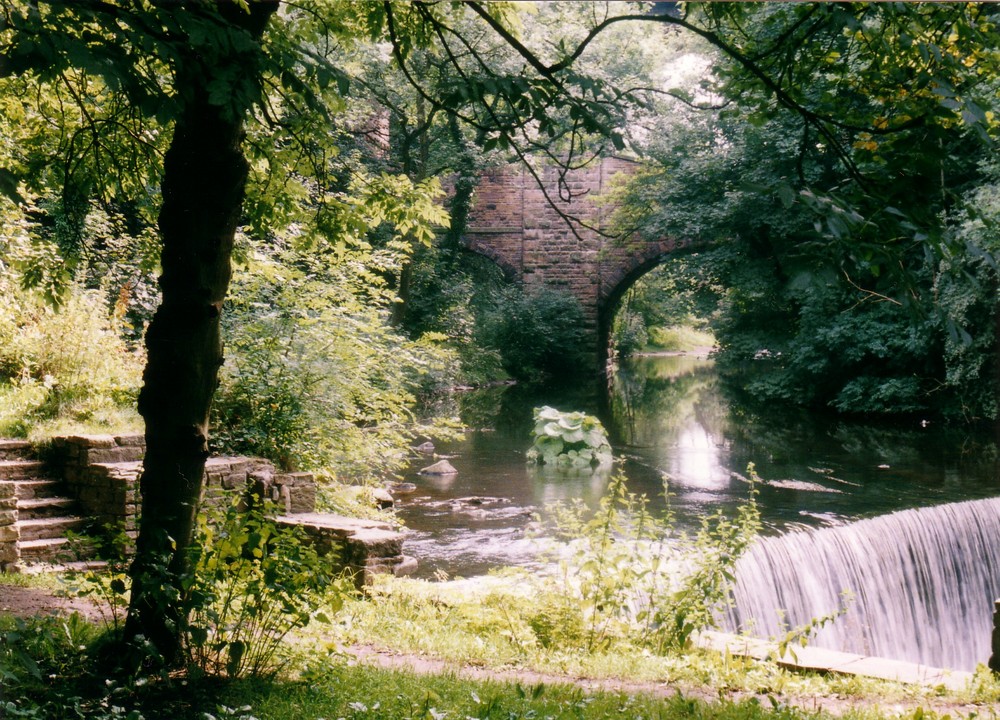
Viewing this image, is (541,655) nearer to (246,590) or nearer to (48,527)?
(246,590)

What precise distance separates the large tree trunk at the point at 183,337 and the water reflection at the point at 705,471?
4.33 metres

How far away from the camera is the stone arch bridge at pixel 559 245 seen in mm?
19719

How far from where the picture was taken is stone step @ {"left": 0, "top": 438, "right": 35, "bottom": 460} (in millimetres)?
6250

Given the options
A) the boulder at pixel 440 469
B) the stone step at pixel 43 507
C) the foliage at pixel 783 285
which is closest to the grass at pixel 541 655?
the stone step at pixel 43 507

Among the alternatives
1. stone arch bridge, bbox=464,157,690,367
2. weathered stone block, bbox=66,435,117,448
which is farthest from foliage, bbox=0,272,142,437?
stone arch bridge, bbox=464,157,690,367

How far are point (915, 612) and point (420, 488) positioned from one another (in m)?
5.38

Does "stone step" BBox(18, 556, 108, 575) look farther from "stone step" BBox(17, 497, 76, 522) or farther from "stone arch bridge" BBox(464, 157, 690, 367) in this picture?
"stone arch bridge" BBox(464, 157, 690, 367)

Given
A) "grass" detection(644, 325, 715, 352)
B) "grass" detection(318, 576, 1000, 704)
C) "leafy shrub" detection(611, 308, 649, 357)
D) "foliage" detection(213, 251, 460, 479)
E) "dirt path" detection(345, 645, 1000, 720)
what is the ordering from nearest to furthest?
"dirt path" detection(345, 645, 1000, 720), "grass" detection(318, 576, 1000, 704), "foliage" detection(213, 251, 460, 479), "leafy shrub" detection(611, 308, 649, 357), "grass" detection(644, 325, 715, 352)

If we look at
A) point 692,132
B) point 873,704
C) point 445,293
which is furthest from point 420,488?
point 692,132

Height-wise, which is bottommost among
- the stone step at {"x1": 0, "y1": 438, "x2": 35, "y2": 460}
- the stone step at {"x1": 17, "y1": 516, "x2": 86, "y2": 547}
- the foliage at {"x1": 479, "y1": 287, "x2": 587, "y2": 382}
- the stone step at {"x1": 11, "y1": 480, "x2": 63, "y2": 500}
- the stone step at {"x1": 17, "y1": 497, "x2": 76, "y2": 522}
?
the stone step at {"x1": 17, "y1": 516, "x2": 86, "y2": 547}

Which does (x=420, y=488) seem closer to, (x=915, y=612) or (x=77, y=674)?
(x=915, y=612)

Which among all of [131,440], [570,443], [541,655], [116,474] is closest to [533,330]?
[570,443]

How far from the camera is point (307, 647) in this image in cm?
382

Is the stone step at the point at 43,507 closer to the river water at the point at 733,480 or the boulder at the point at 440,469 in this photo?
the river water at the point at 733,480
